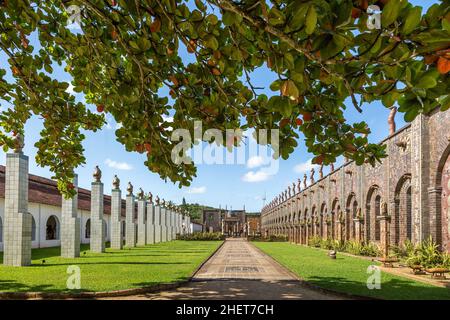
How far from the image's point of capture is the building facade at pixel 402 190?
13695 millimetres

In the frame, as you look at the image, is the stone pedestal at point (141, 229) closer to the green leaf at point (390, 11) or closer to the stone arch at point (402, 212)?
the stone arch at point (402, 212)

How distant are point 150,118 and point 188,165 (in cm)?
104

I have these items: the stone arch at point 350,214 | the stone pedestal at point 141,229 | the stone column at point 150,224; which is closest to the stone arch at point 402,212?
the stone arch at point 350,214

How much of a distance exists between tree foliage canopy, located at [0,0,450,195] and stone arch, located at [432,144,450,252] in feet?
35.1

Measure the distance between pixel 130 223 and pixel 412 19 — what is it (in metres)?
28.3

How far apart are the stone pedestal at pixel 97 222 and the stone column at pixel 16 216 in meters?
7.58

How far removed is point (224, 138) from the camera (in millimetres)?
4836

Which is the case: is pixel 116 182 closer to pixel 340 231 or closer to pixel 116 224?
pixel 116 224

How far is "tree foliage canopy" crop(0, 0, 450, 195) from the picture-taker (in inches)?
87.4

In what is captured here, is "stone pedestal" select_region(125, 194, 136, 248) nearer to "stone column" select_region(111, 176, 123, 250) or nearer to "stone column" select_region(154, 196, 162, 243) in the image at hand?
"stone column" select_region(111, 176, 123, 250)

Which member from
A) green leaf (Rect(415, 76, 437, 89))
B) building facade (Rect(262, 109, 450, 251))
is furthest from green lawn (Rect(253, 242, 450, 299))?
green leaf (Rect(415, 76, 437, 89))

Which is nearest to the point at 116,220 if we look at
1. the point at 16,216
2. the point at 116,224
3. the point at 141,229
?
the point at 116,224

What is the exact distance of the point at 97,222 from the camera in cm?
2156

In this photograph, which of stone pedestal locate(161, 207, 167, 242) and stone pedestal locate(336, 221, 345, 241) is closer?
stone pedestal locate(336, 221, 345, 241)
